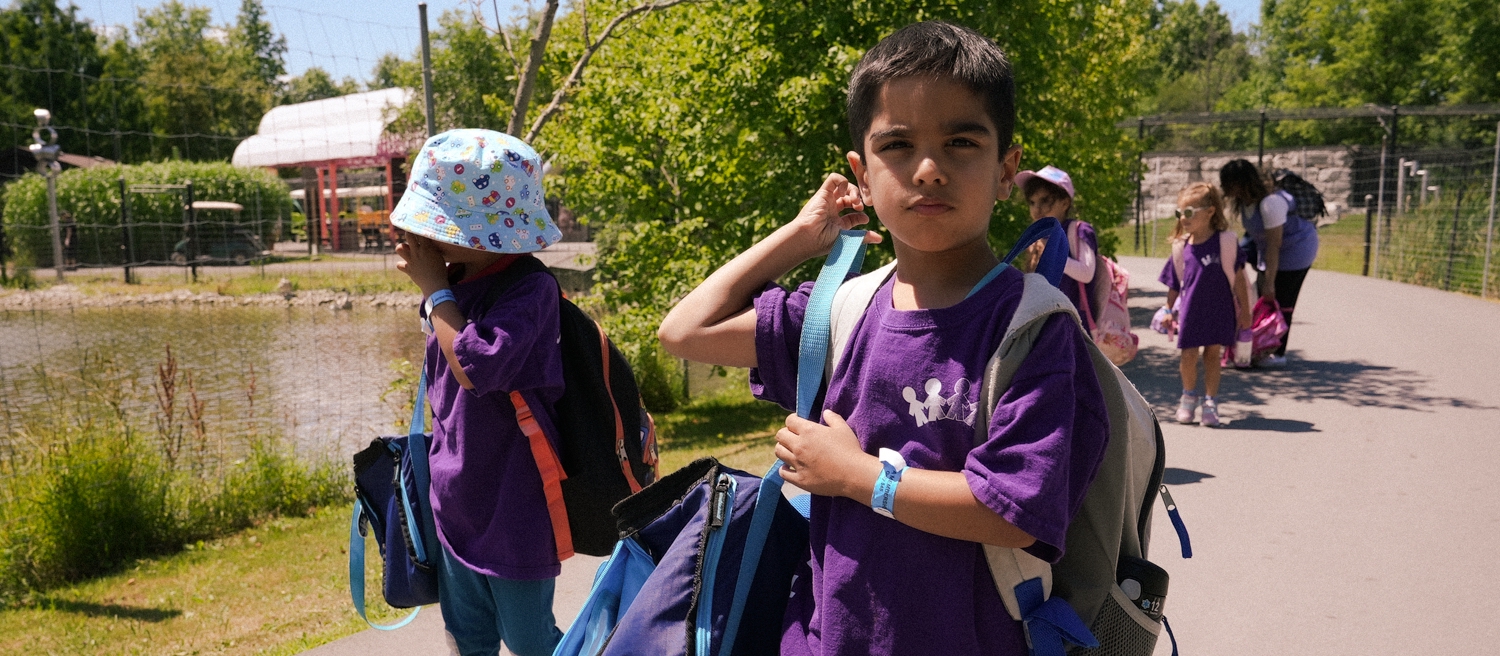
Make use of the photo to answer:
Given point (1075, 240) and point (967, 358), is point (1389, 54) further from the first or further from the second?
point (967, 358)

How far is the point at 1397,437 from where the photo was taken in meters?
7.25

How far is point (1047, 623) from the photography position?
168 centimetres

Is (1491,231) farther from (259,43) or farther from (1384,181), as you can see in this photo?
(259,43)

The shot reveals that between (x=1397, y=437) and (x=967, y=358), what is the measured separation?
691 centimetres

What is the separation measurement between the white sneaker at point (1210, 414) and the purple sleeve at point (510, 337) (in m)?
6.04

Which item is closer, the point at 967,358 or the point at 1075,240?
the point at 967,358

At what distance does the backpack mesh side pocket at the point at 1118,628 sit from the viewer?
1.75 metres

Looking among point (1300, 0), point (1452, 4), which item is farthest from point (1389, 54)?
point (1300, 0)

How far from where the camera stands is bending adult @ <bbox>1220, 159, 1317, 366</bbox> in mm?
9219

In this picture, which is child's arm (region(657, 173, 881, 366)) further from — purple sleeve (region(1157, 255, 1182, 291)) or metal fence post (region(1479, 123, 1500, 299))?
metal fence post (region(1479, 123, 1500, 299))

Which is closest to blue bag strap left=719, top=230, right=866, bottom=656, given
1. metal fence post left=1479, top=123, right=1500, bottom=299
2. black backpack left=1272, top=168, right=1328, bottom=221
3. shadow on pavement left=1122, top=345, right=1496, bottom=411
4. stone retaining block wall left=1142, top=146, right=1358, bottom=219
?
shadow on pavement left=1122, top=345, right=1496, bottom=411

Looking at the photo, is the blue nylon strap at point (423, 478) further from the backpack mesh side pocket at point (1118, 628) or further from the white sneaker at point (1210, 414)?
the white sneaker at point (1210, 414)

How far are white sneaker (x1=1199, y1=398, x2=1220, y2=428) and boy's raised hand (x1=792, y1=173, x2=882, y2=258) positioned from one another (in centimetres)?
638

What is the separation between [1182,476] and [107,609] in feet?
18.5
